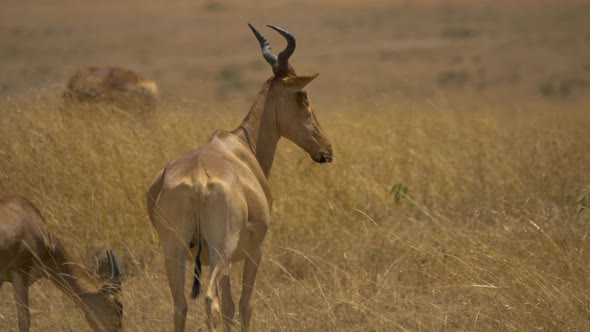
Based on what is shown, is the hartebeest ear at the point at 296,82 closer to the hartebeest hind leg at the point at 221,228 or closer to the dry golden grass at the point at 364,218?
the dry golden grass at the point at 364,218

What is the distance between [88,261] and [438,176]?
3.67 metres

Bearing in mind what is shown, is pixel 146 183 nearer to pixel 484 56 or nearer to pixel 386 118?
pixel 386 118

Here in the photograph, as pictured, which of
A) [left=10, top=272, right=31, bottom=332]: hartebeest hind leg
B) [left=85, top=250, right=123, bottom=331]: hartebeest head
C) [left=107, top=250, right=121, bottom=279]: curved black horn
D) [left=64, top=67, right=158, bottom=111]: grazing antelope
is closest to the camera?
[left=10, top=272, right=31, bottom=332]: hartebeest hind leg

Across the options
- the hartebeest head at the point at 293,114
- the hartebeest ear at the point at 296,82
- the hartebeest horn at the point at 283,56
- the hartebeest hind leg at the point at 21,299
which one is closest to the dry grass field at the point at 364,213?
the hartebeest hind leg at the point at 21,299

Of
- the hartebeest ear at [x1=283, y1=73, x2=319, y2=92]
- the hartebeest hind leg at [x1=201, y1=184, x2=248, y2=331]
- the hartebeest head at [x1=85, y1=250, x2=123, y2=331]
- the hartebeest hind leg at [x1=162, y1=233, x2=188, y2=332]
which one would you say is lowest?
the hartebeest head at [x1=85, y1=250, x2=123, y2=331]

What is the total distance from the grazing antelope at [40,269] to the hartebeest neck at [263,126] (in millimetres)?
1239

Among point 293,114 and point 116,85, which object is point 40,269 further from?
point 116,85

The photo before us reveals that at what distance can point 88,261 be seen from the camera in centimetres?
794

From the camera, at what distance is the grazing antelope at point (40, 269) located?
630cm

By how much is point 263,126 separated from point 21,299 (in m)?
1.98

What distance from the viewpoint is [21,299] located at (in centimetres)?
639

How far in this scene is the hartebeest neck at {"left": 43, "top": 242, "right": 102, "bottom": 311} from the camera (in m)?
6.52

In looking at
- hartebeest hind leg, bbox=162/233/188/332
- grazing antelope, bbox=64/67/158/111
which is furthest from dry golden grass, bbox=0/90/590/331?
grazing antelope, bbox=64/67/158/111

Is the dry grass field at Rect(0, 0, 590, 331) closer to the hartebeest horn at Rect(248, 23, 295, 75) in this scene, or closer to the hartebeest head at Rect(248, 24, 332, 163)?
the hartebeest head at Rect(248, 24, 332, 163)
